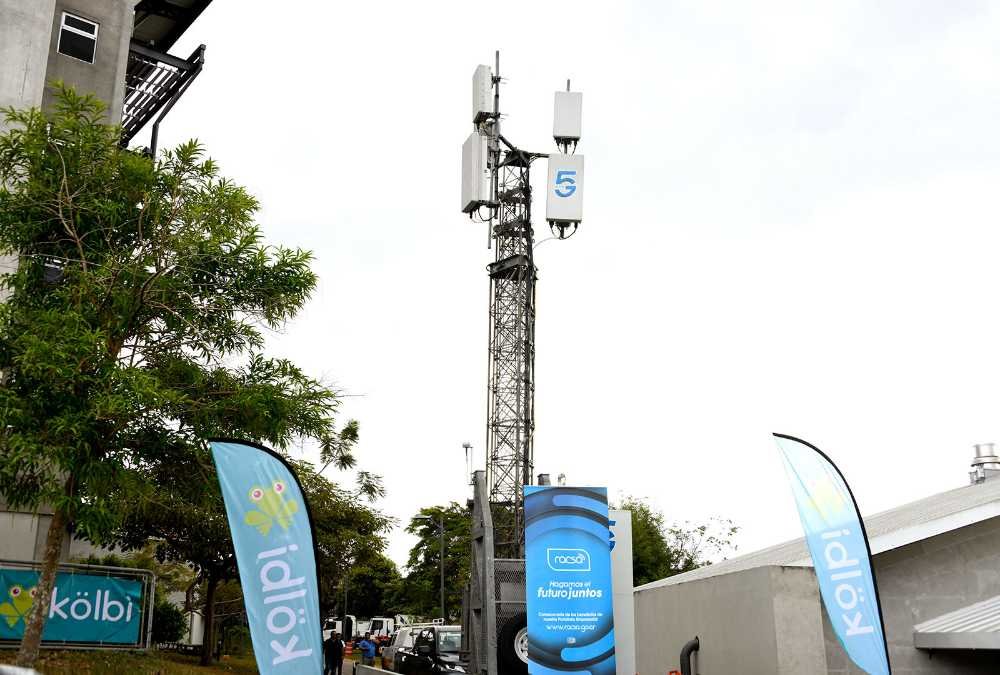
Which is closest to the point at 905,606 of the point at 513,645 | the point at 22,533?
the point at 513,645

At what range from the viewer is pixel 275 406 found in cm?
1469

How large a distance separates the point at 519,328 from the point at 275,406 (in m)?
18.6

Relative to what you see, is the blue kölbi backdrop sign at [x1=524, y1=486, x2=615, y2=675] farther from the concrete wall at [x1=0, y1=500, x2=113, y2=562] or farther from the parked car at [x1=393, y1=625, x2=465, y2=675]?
the concrete wall at [x1=0, y1=500, x2=113, y2=562]

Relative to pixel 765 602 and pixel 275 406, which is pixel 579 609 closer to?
pixel 765 602

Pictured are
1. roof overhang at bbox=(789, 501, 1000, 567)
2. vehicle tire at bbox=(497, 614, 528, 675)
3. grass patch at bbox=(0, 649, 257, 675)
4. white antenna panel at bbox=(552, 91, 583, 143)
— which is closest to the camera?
roof overhang at bbox=(789, 501, 1000, 567)

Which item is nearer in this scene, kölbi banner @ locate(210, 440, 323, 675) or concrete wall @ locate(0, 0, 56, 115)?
kölbi banner @ locate(210, 440, 323, 675)

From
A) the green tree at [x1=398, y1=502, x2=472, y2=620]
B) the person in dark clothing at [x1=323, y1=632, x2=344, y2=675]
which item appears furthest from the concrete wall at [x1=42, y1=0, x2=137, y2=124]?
the green tree at [x1=398, y1=502, x2=472, y2=620]

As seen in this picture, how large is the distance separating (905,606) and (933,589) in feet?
1.63

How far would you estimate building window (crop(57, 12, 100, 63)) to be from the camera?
82.0 ft

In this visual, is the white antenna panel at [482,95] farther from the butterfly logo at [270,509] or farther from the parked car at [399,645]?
the butterfly logo at [270,509]

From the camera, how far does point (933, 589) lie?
13.3m

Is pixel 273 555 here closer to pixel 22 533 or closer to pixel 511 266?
pixel 22 533

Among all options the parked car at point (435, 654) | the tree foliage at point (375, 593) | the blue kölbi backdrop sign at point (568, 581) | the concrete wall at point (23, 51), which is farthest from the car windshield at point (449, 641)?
the tree foliage at point (375, 593)

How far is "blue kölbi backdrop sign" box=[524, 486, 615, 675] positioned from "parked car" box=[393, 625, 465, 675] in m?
4.94
